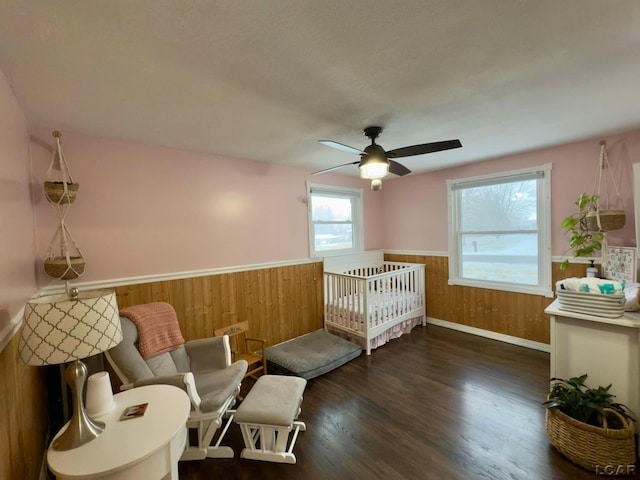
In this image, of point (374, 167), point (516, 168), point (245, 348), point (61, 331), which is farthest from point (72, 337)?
point (516, 168)

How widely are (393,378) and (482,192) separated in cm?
267

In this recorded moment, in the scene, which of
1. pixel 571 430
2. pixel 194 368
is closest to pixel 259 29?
pixel 194 368

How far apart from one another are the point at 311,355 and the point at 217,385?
125cm

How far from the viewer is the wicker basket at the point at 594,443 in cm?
162

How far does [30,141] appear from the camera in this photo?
2.12 metres

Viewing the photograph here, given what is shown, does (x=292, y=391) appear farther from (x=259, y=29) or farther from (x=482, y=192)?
(x=482, y=192)

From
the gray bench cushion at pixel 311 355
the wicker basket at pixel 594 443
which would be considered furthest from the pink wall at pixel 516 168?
the gray bench cushion at pixel 311 355

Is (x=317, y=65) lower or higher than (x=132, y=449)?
higher

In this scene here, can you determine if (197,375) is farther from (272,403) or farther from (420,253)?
(420,253)

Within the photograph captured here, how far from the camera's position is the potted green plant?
2.73m

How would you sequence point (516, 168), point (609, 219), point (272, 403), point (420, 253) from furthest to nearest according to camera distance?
point (420, 253), point (516, 168), point (609, 219), point (272, 403)

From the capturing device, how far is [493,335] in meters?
3.70

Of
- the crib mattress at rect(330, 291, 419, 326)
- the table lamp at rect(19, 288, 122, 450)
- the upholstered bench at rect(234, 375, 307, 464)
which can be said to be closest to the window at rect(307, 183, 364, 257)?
the crib mattress at rect(330, 291, 419, 326)

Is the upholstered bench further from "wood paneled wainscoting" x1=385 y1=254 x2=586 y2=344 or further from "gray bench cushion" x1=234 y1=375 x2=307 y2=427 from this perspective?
Result: "wood paneled wainscoting" x1=385 y1=254 x2=586 y2=344
